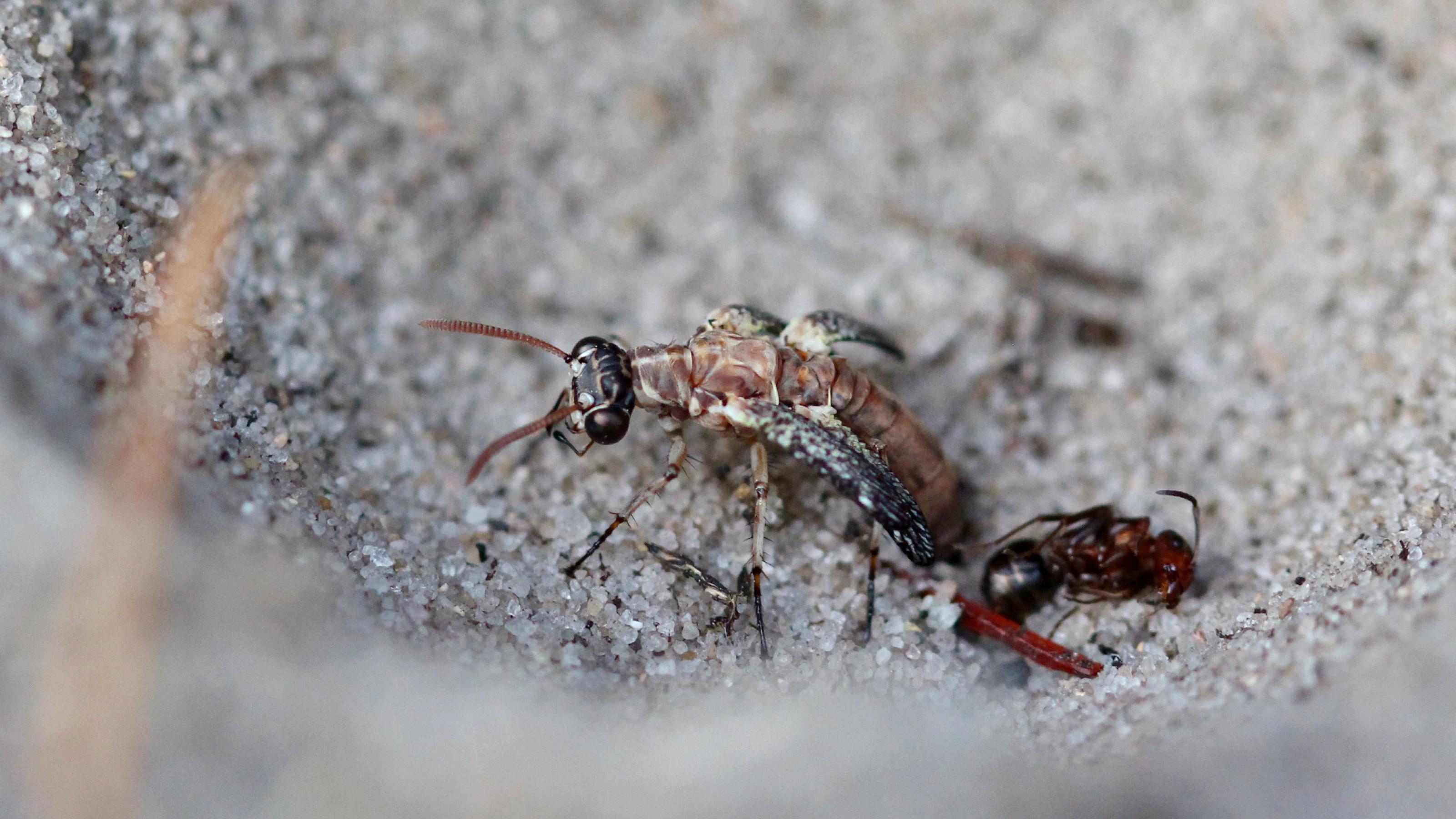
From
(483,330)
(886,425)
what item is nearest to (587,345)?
(483,330)

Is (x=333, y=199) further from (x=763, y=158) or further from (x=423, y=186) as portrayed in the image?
(x=763, y=158)

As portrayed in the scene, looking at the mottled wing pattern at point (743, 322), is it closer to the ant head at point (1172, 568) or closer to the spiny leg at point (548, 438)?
the spiny leg at point (548, 438)

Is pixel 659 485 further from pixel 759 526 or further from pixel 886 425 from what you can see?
pixel 886 425

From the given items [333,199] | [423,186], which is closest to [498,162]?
[423,186]

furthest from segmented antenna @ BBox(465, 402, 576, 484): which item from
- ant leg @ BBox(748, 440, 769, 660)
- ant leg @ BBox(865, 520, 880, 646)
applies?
ant leg @ BBox(865, 520, 880, 646)

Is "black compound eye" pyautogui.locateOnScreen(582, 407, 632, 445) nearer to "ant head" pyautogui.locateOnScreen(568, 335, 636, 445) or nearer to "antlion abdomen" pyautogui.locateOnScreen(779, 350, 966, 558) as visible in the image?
"ant head" pyautogui.locateOnScreen(568, 335, 636, 445)

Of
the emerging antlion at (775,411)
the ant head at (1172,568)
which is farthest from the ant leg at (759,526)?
the ant head at (1172,568)
